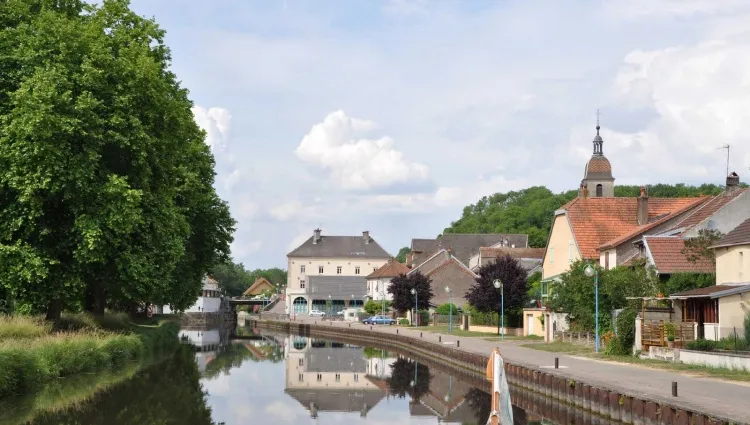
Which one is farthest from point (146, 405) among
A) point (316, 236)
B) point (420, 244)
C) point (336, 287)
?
point (316, 236)

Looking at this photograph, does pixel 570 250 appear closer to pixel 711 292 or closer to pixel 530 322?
pixel 530 322

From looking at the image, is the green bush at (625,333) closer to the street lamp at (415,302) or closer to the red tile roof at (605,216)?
the red tile roof at (605,216)

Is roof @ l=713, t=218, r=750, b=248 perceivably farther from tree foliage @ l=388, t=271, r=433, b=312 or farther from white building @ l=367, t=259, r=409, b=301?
white building @ l=367, t=259, r=409, b=301

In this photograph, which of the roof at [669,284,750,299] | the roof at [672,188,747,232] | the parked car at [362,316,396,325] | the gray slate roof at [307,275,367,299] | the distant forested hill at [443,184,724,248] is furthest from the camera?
the distant forested hill at [443,184,724,248]

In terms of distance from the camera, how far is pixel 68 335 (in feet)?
110

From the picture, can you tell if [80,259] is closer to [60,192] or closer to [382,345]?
[60,192]

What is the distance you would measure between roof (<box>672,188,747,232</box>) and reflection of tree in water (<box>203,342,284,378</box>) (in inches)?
983

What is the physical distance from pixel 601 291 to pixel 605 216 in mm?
18020

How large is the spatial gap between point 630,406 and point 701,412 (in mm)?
3854

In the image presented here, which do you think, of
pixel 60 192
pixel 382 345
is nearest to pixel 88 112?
pixel 60 192

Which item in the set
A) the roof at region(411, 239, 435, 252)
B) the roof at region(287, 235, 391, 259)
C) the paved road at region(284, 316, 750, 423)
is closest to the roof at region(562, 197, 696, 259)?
the paved road at region(284, 316, 750, 423)

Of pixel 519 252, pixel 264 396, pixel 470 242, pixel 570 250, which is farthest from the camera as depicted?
pixel 470 242

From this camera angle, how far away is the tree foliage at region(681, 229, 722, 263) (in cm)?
3791

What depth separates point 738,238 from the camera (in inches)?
1332
